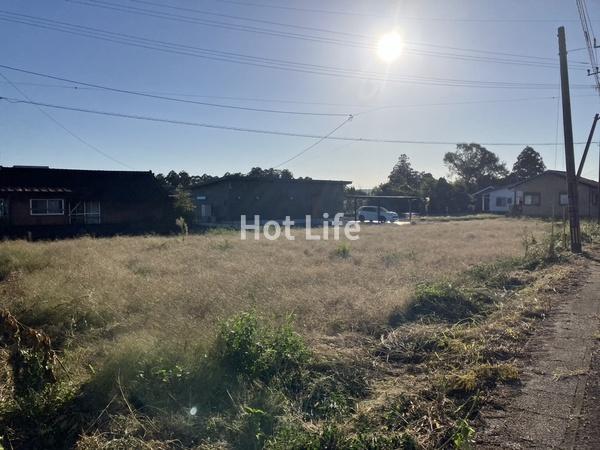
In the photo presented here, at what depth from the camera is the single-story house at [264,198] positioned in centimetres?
3706

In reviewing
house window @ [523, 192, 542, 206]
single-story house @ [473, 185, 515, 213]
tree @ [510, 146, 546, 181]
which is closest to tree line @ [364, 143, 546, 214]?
tree @ [510, 146, 546, 181]

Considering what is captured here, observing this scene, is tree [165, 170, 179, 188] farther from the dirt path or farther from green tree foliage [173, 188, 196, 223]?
the dirt path

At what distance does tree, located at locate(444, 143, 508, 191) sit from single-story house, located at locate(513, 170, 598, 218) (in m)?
38.8

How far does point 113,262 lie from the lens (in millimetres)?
11812

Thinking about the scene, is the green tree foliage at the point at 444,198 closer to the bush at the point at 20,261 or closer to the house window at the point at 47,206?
the house window at the point at 47,206

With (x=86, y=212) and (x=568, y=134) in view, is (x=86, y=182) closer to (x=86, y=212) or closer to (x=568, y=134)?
(x=86, y=212)

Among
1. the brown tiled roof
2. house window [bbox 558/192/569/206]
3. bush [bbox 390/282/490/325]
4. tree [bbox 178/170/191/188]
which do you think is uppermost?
tree [bbox 178/170/191/188]

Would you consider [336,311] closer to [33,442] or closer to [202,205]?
[33,442]

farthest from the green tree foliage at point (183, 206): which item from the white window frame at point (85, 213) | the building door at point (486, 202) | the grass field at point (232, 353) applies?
the building door at point (486, 202)

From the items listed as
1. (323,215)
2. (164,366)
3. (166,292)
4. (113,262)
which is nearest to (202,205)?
(323,215)

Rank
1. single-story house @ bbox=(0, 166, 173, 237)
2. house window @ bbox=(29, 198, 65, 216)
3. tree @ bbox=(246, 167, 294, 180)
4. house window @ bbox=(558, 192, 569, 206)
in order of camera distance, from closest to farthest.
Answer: single-story house @ bbox=(0, 166, 173, 237), house window @ bbox=(29, 198, 65, 216), house window @ bbox=(558, 192, 569, 206), tree @ bbox=(246, 167, 294, 180)

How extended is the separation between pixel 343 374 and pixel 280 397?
0.85m

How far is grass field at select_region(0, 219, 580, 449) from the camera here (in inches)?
138

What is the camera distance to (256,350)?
4.48m
